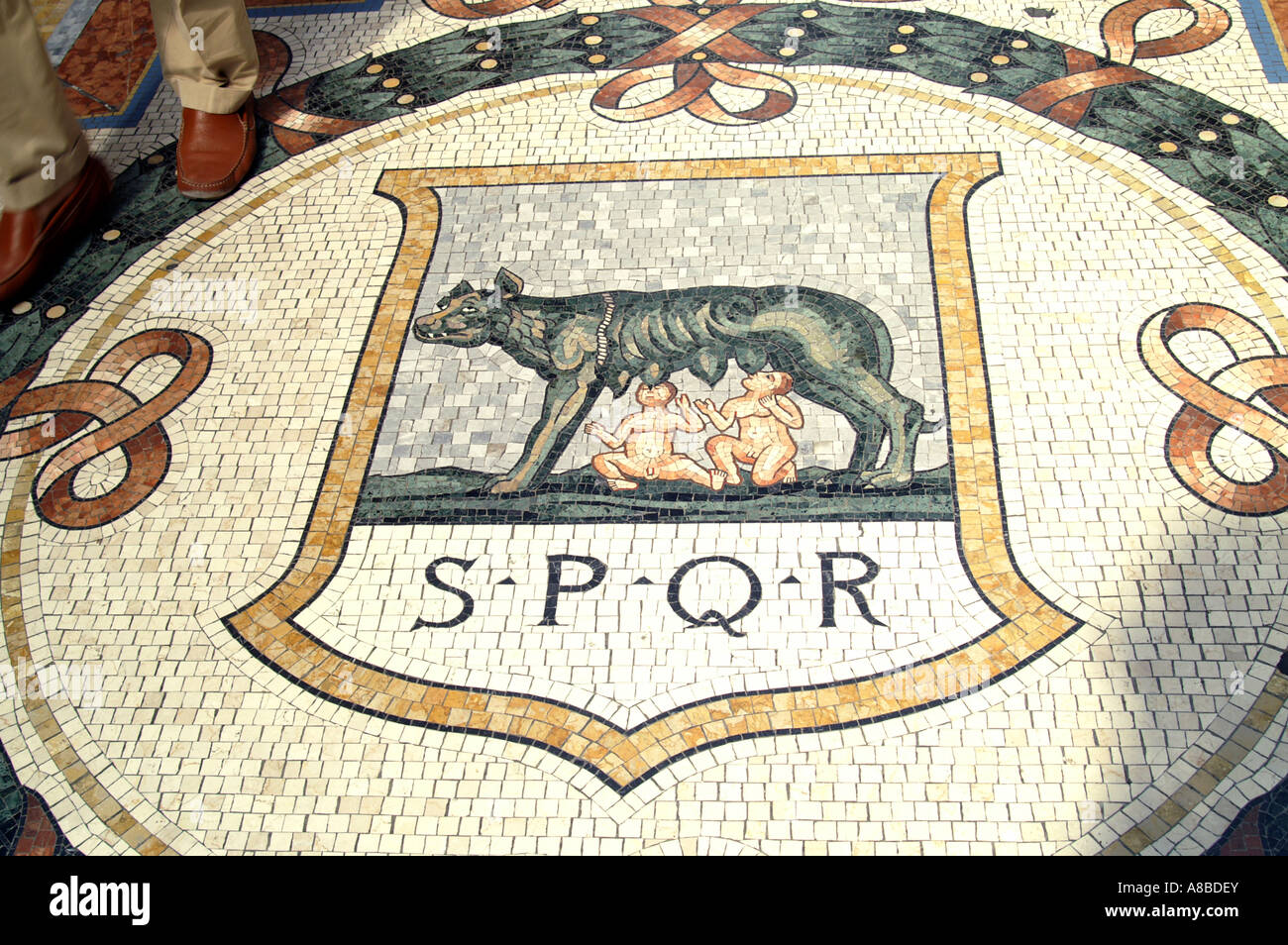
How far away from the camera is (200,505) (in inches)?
212

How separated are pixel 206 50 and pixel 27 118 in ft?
3.41

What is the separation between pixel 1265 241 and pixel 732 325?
2.70 meters

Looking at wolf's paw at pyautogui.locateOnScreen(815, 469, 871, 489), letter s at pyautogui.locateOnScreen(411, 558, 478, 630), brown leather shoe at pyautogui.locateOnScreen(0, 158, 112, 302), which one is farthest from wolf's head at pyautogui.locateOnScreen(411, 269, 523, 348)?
brown leather shoe at pyautogui.locateOnScreen(0, 158, 112, 302)

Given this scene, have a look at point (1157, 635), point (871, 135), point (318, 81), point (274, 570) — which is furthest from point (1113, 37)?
point (274, 570)

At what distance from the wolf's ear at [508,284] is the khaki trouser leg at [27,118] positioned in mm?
2501

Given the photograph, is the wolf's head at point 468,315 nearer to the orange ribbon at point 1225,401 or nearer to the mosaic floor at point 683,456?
the mosaic floor at point 683,456

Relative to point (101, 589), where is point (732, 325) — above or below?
above

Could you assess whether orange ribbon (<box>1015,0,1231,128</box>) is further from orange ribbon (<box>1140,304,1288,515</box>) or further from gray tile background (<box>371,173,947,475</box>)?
orange ribbon (<box>1140,304,1288,515</box>)

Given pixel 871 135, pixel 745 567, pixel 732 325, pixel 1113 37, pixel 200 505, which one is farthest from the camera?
pixel 1113 37

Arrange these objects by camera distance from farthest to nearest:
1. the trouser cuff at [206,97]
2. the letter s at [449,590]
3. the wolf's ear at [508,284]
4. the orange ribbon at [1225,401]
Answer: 1. the trouser cuff at [206,97]
2. the wolf's ear at [508,284]
3. the orange ribbon at [1225,401]
4. the letter s at [449,590]

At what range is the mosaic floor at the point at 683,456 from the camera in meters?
4.39

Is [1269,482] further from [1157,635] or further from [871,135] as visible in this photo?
[871,135]

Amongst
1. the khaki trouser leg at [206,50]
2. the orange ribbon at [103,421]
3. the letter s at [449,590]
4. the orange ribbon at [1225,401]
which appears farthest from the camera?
the khaki trouser leg at [206,50]

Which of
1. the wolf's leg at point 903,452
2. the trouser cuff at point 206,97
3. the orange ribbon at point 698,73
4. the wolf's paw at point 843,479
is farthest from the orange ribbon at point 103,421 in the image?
the wolf's leg at point 903,452
